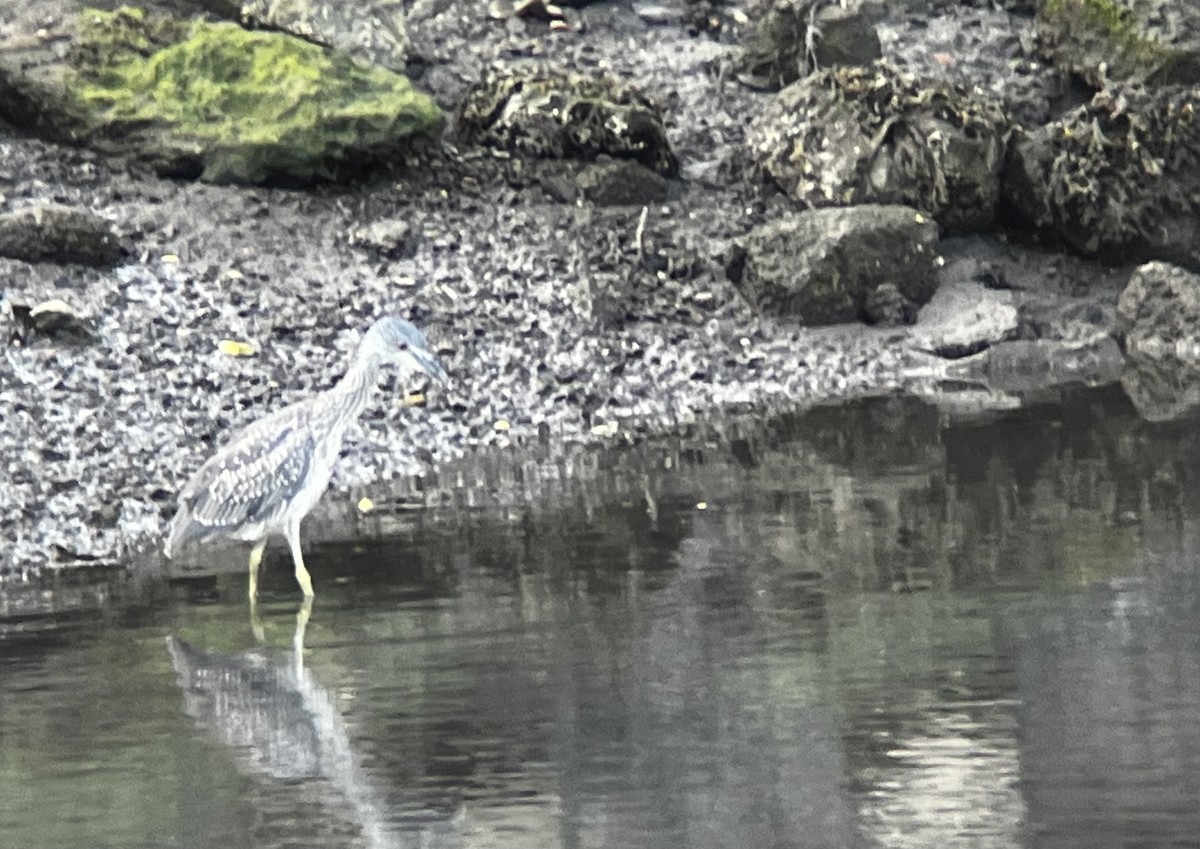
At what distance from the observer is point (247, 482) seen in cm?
1002

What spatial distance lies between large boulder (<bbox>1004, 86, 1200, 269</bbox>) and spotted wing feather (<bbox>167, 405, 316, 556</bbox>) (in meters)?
8.66

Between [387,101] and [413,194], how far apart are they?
0.78 meters

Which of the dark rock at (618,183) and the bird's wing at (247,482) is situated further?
the dark rock at (618,183)

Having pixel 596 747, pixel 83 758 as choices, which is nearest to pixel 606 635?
A: pixel 596 747

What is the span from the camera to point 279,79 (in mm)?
16891

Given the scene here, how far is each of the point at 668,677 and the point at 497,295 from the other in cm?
775

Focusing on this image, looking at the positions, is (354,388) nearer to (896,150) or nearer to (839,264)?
(839,264)

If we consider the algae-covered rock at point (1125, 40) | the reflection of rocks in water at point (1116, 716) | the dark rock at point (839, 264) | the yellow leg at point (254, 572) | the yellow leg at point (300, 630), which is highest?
the algae-covered rock at point (1125, 40)

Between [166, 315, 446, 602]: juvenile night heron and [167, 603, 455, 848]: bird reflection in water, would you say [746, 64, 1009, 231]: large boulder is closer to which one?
[166, 315, 446, 602]: juvenile night heron

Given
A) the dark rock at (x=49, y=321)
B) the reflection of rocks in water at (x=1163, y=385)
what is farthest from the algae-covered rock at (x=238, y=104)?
the reflection of rocks in water at (x=1163, y=385)

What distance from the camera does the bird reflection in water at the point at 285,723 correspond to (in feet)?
22.6

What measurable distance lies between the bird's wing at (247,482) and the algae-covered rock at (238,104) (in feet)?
21.8

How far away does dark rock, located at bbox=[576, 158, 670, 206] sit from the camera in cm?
1700

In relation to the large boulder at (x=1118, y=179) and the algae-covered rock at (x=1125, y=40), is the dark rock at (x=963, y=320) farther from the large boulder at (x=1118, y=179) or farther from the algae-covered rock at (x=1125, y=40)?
the algae-covered rock at (x=1125, y=40)
